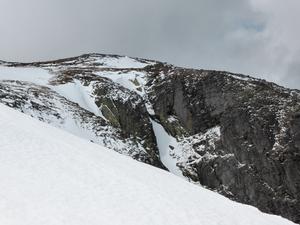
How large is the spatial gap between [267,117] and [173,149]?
14917 millimetres

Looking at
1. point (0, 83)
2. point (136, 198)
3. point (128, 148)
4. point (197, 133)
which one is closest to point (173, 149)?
point (197, 133)

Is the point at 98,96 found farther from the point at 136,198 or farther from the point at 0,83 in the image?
the point at 136,198

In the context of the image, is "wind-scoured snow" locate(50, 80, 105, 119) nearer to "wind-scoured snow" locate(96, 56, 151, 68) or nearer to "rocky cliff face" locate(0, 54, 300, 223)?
"rocky cliff face" locate(0, 54, 300, 223)

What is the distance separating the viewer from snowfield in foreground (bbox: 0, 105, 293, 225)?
1523 cm

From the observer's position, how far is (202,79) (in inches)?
3268

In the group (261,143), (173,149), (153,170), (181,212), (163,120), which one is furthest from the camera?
(163,120)

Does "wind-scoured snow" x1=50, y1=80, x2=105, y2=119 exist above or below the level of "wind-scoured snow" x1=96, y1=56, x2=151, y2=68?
below

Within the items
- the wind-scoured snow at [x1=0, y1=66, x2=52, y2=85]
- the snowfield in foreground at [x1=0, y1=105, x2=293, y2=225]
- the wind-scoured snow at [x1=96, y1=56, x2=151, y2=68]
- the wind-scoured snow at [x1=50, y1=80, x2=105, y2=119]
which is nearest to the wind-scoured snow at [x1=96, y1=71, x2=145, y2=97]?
the wind-scoured snow at [x1=50, y1=80, x2=105, y2=119]

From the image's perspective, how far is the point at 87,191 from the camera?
1744cm

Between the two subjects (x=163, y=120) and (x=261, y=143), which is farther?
(x=163, y=120)

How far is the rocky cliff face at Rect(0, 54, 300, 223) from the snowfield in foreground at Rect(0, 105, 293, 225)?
34.5m

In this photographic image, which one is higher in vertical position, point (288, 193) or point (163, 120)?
point (163, 120)

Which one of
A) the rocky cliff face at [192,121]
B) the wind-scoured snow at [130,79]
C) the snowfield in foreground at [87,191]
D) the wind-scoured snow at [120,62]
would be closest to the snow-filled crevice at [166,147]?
the rocky cliff face at [192,121]

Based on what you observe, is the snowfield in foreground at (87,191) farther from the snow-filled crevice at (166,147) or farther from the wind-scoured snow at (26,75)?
the wind-scoured snow at (26,75)
